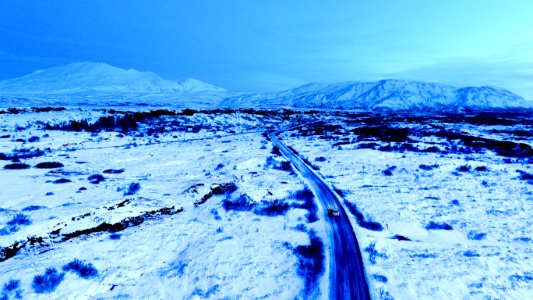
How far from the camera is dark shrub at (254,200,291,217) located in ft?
66.2

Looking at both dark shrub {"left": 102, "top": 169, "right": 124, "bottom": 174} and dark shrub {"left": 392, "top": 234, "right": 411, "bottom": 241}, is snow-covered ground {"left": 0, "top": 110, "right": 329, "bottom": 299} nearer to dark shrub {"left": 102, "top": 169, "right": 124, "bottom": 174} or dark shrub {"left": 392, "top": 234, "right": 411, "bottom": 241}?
dark shrub {"left": 102, "top": 169, "right": 124, "bottom": 174}

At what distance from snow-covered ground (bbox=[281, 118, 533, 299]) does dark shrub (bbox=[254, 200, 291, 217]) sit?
4047 mm

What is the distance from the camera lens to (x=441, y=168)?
31219 mm

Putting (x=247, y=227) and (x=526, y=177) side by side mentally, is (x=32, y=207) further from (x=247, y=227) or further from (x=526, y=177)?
(x=526, y=177)

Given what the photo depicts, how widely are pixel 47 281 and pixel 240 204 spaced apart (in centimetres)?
1127

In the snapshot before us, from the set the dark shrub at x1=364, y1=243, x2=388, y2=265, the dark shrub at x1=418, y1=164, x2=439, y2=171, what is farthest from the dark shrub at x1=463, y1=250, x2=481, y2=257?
the dark shrub at x1=418, y1=164, x2=439, y2=171

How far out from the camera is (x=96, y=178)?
25906 mm

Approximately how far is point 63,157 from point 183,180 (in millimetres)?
16487

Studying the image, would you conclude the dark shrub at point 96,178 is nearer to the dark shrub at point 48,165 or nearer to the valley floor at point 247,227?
the valley floor at point 247,227

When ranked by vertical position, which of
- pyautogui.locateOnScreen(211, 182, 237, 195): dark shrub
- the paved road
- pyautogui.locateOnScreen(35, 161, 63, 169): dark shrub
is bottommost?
the paved road

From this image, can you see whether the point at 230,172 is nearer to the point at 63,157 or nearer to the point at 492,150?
the point at 63,157

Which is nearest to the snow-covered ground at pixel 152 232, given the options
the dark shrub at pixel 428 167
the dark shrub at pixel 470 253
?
the dark shrub at pixel 470 253

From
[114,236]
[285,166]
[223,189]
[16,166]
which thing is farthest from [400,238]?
[16,166]

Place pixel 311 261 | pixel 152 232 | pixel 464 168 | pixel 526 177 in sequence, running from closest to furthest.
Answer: pixel 311 261
pixel 152 232
pixel 526 177
pixel 464 168
